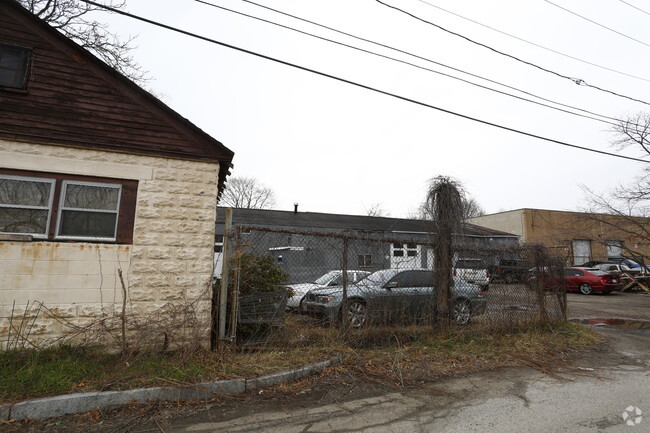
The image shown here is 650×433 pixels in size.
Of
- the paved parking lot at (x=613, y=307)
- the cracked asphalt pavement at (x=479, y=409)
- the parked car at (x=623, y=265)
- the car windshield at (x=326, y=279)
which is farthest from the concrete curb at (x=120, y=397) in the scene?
the parked car at (x=623, y=265)

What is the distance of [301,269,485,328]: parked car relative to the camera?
662 cm

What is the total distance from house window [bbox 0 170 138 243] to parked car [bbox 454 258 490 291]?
626 centimetres

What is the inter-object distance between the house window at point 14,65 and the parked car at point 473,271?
8.50 metres

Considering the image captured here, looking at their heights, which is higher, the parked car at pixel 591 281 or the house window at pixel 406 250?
the house window at pixel 406 250

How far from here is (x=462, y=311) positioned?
7523mm

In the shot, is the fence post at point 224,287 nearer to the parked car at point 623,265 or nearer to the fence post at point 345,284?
the fence post at point 345,284

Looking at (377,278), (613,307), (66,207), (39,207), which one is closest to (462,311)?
(377,278)

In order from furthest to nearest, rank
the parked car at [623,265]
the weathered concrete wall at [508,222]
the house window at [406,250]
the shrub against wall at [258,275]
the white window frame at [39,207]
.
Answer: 1. the weathered concrete wall at [508,222]
2. the parked car at [623,265]
3. the house window at [406,250]
4. the shrub against wall at [258,275]
5. the white window frame at [39,207]

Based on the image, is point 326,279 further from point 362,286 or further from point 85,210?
point 85,210

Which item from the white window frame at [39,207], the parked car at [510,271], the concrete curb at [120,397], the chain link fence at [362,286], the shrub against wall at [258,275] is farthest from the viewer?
the parked car at [510,271]

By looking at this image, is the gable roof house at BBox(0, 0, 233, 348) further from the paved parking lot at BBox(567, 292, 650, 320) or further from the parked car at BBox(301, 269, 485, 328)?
the paved parking lot at BBox(567, 292, 650, 320)

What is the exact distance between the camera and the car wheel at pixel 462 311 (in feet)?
24.6

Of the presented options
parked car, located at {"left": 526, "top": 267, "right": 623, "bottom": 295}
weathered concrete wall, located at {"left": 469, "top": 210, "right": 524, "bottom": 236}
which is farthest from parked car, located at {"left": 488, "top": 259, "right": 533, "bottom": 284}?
weathered concrete wall, located at {"left": 469, "top": 210, "right": 524, "bottom": 236}

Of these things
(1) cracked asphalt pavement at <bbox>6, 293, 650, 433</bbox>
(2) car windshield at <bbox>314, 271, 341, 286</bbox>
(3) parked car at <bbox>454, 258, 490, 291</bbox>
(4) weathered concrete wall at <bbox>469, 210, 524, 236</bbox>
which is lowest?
(1) cracked asphalt pavement at <bbox>6, 293, 650, 433</bbox>
